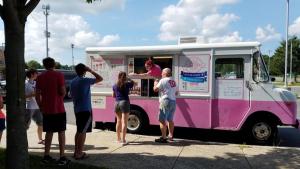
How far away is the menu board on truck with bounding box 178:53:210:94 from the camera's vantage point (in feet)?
30.4

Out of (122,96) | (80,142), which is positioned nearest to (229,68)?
(122,96)

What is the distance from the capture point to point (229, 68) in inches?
360

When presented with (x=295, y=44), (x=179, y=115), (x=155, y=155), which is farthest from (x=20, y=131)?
(x=295, y=44)

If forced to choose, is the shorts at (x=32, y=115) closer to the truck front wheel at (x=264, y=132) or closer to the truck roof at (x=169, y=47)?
the truck roof at (x=169, y=47)

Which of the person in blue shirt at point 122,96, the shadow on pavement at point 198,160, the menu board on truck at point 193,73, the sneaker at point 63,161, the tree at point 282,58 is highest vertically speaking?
the tree at point 282,58

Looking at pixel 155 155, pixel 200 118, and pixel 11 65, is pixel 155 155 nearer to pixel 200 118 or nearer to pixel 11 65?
pixel 200 118

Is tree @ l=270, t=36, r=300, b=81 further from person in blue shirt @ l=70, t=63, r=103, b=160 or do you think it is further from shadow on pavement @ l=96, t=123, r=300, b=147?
person in blue shirt @ l=70, t=63, r=103, b=160

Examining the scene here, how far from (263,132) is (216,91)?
4.68 ft

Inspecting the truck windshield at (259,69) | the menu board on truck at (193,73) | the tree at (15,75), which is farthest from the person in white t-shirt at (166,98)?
the tree at (15,75)

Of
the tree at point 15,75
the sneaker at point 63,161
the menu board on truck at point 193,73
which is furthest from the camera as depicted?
the menu board on truck at point 193,73

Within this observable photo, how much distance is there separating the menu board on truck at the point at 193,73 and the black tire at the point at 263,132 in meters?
1.41

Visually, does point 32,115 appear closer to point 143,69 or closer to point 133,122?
point 133,122

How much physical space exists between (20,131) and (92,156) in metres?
2.55

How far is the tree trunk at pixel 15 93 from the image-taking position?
462 cm
